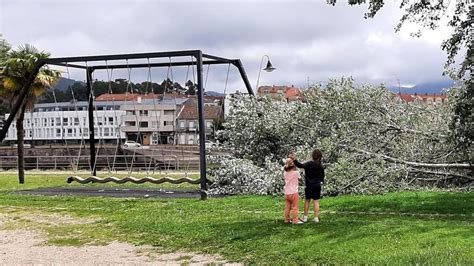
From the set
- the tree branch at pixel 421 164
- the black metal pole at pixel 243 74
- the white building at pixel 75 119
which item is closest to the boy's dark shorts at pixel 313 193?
the tree branch at pixel 421 164

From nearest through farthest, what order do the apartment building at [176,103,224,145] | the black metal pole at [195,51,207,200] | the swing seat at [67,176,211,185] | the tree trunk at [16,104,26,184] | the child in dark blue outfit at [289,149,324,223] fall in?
the child in dark blue outfit at [289,149,324,223]
the black metal pole at [195,51,207,200]
the swing seat at [67,176,211,185]
the apartment building at [176,103,224,145]
the tree trunk at [16,104,26,184]

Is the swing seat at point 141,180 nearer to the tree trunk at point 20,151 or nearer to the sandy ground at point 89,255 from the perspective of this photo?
the tree trunk at point 20,151

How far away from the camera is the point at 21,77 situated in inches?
1038

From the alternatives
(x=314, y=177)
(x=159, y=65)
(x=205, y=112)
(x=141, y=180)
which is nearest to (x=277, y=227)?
(x=314, y=177)

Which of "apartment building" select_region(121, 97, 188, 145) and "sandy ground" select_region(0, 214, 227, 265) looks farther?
"apartment building" select_region(121, 97, 188, 145)

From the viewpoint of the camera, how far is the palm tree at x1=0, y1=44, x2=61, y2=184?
26.0 metres

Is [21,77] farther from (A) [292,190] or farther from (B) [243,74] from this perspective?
(A) [292,190]

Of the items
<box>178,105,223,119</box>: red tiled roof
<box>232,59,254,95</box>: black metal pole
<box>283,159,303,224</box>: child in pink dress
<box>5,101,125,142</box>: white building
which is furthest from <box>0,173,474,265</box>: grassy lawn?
<box>5,101,125,142</box>: white building

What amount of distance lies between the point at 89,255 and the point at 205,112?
16.5 m

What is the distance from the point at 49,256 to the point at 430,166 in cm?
1034

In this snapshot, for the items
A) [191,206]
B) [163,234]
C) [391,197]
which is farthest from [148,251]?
[391,197]

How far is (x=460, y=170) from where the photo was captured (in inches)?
683

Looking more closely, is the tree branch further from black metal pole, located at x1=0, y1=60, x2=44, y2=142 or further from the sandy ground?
black metal pole, located at x1=0, y1=60, x2=44, y2=142

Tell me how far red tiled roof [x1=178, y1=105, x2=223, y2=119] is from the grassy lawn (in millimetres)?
8104
